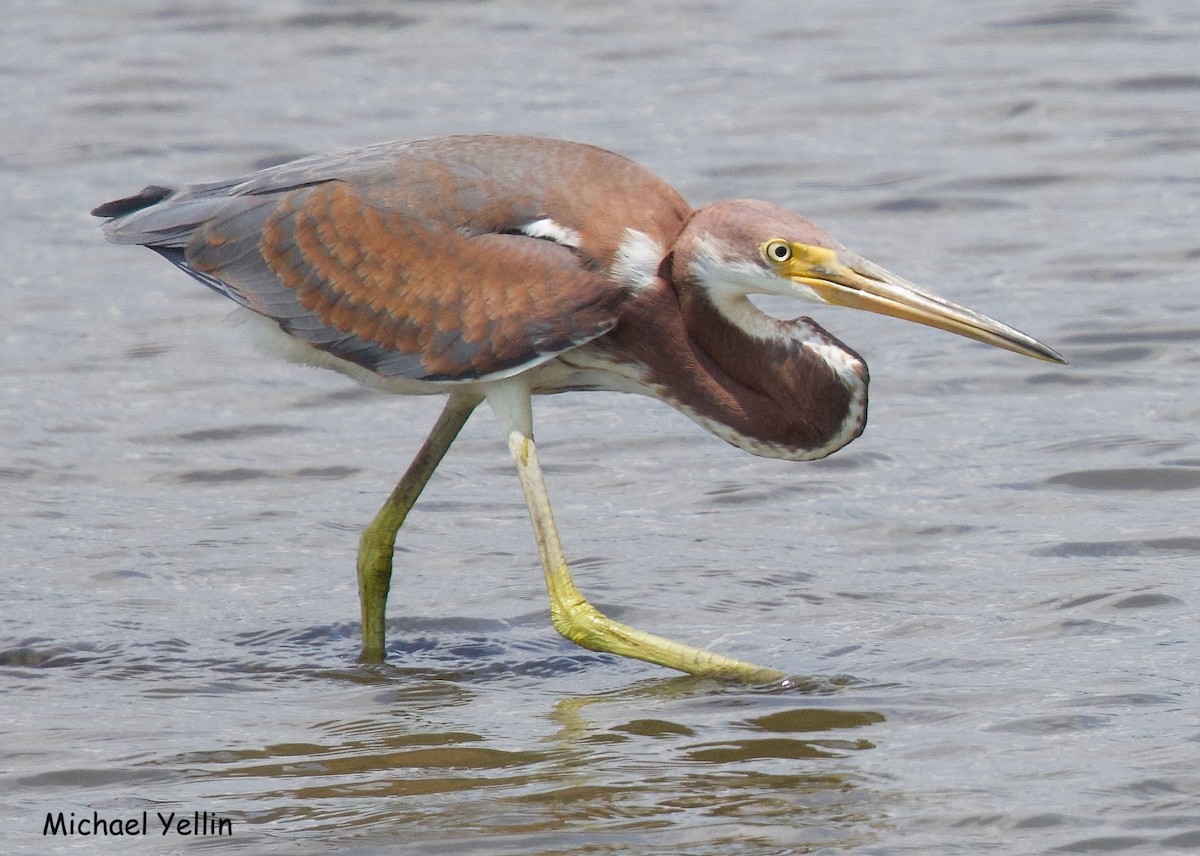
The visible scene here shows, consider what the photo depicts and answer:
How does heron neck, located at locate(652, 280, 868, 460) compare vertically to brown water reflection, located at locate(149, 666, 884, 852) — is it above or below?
above

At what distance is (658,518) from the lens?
8.12m

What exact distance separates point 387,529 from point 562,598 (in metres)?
0.88

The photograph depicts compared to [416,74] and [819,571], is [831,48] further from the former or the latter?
[819,571]

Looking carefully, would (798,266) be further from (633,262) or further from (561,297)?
(561,297)

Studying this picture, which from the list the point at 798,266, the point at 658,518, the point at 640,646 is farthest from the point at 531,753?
the point at 658,518

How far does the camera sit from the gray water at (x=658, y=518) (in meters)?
5.42

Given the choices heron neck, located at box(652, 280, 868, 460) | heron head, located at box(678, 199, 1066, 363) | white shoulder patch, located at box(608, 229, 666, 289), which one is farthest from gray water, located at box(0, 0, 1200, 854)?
white shoulder patch, located at box(608, 229, 666, 289)

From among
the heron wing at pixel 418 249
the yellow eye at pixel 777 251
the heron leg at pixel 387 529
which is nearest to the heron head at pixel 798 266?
the yellow eye at pixel 777 251

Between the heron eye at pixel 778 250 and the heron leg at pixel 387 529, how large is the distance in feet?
3.76

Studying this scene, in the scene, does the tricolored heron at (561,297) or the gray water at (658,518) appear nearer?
the gray water at (658,518)

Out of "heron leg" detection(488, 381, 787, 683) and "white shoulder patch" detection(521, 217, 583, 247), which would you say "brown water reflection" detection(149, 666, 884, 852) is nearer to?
"heron leg" detection(488, 381, 787, 683)

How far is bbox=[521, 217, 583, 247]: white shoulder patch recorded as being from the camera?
6.22 meters

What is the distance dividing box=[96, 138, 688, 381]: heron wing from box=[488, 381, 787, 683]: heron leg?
23 centimetres

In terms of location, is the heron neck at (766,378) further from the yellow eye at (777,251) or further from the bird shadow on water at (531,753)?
the bird shadow on water at (531,753)
